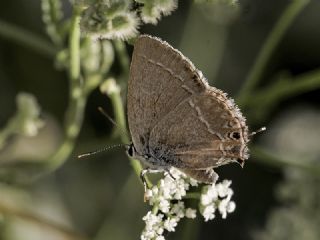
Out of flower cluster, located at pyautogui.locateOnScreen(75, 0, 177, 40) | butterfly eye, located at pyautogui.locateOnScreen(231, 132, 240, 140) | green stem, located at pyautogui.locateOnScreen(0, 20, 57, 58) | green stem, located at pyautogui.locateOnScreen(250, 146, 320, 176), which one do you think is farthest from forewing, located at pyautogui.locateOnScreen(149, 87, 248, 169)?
green stem, located at pyautogui.locateOnScreen(0, 20, 57, 58)

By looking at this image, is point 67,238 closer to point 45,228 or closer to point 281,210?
point 45,228

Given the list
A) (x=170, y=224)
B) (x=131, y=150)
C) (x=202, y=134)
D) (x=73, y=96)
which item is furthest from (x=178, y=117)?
(x=73, y=96)

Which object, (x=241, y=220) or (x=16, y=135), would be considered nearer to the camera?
(x=16, y=135)

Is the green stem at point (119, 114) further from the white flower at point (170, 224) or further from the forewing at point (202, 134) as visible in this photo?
the white flower at point (170, 224)

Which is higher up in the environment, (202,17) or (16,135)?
(202,17)

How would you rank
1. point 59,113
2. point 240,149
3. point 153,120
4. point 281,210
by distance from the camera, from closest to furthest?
point 240,149 < point 153,120 < point 281,210 < point 59,113

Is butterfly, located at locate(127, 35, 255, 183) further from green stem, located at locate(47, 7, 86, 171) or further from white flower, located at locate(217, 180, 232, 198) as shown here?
green stem, located at locate(47, 7, 86, 171)

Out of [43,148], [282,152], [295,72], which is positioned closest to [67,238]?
[43,148]

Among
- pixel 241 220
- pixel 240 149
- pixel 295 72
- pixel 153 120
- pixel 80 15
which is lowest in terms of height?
pixel 240 149
